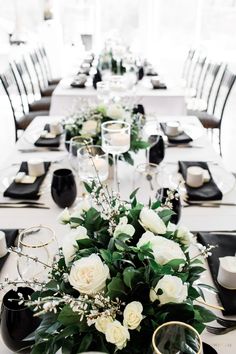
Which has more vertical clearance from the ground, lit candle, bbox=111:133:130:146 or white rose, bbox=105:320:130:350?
white rose, bbox=105:320:130:350

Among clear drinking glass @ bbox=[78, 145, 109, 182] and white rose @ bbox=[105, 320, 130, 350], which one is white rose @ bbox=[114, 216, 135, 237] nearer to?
white rose @ bbox=[105, 320, 130, 350]

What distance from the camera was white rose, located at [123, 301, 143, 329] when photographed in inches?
25.8

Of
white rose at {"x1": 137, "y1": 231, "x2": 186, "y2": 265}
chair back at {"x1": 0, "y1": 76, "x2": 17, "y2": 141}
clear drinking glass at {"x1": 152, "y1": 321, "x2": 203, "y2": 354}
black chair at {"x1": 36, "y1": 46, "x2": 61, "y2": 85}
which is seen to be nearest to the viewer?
clear drinking glass at {"x1": 152, "y1": 321, "x2": 203, "y2": 354}

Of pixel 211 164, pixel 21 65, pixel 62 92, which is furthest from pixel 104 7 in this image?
pixel 211 164

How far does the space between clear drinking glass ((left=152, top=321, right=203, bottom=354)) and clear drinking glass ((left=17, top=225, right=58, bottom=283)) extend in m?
0.36

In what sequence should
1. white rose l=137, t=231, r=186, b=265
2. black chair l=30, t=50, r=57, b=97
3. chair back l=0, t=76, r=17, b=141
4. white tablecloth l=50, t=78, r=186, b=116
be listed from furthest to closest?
black chair l=30, t=50, r=57, b=97, chair back l=0, t=76, r=17, b=141, white tablecloth l=50, t=78, r=186, b=116, white rose l=137, t=231, r=186, b=265

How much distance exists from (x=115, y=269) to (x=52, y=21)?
17.4 ft

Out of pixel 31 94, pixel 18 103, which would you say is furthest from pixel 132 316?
pixel 31 94

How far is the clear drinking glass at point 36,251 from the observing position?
0.93 m

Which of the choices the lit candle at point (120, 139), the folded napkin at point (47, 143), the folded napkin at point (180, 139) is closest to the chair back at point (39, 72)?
the folded napkin at point (47, 143)

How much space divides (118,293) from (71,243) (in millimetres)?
138

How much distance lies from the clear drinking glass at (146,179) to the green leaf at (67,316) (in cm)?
75

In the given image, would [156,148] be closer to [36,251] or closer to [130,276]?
[36,251]

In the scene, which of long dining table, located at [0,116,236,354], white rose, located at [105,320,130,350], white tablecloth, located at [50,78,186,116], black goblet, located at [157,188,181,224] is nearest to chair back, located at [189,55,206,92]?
white tablecloth, located at [50,78,186,116]
